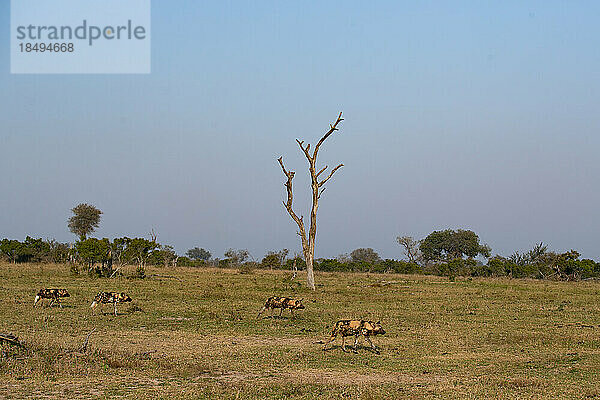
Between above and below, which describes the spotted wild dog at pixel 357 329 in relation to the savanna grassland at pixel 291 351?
above

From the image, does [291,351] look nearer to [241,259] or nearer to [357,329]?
[357,329]

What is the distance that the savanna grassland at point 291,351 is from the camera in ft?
35.2

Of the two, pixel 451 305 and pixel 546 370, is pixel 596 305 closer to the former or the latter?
pixel 451 305

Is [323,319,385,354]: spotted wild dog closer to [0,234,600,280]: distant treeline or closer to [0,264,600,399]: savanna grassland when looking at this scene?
[0,264,600,399]: savanna grassland

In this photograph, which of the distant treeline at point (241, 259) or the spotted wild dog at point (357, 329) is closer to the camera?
the spotted wild dog at point (357, 329)

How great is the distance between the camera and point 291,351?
14.6 m

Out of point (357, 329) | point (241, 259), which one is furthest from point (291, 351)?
point (241, 259)

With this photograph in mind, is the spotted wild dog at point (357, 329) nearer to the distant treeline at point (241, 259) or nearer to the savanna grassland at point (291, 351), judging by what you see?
the savanna grassland at point (291, 351)

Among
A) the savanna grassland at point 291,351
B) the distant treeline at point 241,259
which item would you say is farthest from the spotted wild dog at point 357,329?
the distant treeline at point 241,259

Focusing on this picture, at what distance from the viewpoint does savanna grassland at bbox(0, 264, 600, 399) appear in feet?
35.2

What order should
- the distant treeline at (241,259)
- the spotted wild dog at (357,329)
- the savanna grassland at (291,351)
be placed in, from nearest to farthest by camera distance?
the savanna grassland at (291,351)
the spotted wild dog at (357,329)
the distant treeline at (241,259)

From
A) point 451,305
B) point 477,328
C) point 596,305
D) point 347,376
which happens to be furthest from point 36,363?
point 596,305

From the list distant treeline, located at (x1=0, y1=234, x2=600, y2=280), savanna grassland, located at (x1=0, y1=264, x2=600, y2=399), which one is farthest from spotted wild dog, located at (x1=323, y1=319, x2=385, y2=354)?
distant treeline, located at (x1=0, y1=234, x2=600, y2=280)

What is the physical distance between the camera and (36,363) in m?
11.6
